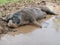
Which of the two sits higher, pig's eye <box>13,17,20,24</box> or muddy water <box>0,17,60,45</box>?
pig's eye <box>13,17,20,24</box>

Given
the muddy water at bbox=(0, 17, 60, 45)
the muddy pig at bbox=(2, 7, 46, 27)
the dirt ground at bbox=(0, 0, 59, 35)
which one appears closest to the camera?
the muddy water at bbox=(0, 17, 60, 45)

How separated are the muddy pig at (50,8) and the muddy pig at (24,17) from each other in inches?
27.8

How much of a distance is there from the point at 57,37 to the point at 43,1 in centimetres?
451

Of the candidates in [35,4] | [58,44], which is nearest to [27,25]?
[58,44]

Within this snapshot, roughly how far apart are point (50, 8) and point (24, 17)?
7.68 ft

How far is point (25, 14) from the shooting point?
7980mm

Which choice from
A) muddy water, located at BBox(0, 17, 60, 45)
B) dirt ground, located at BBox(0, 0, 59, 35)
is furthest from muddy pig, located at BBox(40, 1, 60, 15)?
muddy water, located at BBox(0, 17, 60, 45)

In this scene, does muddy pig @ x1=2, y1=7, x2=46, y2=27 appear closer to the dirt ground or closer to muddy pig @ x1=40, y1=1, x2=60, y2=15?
the dirt ground

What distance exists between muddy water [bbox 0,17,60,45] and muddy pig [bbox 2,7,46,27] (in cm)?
29

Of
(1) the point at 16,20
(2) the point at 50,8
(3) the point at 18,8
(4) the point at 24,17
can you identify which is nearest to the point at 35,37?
(1) the point at 16,20

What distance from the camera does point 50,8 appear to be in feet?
32.6

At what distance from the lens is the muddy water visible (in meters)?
6.16

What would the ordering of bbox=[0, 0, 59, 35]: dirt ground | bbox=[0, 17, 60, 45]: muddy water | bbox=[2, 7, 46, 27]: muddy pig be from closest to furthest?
1. bbox=[0, 17, 60, 45]: muddy water
2. bbox=[0, 0, 59, 35]: dirt ground
3. bbox=[2, 7, 46, 27]: muddy pig

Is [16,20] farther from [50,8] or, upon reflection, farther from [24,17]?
[50,8]
